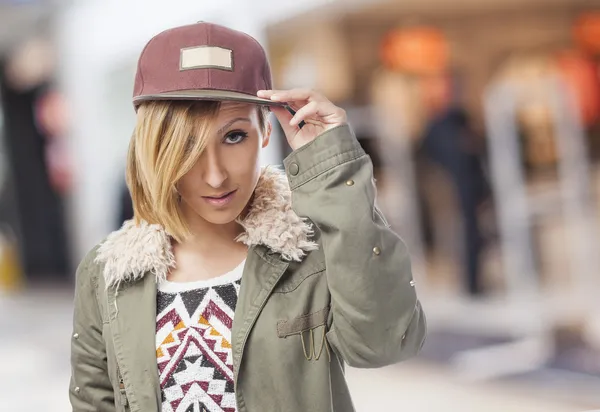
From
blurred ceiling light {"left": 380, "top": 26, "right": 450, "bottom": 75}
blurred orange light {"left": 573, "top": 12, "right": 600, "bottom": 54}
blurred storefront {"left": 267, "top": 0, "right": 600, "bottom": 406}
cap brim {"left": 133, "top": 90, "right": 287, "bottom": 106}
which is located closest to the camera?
cap brim {"left": 133, "top": 90, "right": 287, "bottom": 106}

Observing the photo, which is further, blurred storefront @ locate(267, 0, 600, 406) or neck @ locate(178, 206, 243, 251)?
blurred storefront @ locate(267, 0, 600, 406)

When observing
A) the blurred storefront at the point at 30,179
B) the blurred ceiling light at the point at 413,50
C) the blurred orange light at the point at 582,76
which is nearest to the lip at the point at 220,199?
the blurred ceiling light at the point at 413,50

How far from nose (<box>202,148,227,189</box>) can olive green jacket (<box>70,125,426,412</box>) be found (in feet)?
0.33

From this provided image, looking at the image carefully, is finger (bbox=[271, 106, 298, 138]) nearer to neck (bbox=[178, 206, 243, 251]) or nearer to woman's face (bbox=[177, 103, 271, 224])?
woman's face (bbox=[177, 103, 271, 224])

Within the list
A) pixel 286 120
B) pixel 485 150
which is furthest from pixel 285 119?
pixel 485 150

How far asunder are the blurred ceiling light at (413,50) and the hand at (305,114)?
20.9 ft

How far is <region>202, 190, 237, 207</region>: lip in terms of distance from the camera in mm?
1130

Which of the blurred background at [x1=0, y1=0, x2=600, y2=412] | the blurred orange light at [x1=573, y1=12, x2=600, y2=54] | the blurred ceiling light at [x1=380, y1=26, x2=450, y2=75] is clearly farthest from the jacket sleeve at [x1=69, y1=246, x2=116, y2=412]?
the blurred orange light at [x1=573, y1=12, x2=600, y2=54]

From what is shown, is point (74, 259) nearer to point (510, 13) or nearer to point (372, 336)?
point (510, 13)

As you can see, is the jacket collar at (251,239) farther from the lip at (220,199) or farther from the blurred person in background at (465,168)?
the blurred person in background at (465,168)

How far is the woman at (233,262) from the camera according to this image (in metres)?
1.07

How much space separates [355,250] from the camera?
3.44ft

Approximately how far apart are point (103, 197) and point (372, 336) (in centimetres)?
725

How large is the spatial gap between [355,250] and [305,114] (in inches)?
8.1
